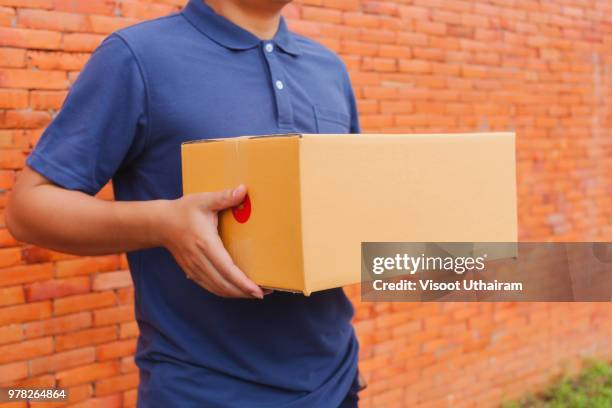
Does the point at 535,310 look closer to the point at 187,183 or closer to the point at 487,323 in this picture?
the point at 487,323

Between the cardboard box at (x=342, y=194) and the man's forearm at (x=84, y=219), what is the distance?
0.11 m

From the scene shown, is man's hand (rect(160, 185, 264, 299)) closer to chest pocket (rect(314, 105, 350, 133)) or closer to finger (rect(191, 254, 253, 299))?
finger (rect(191, 254, 253, 299))


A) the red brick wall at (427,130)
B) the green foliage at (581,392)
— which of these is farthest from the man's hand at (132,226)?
the green foliage at (581,392)

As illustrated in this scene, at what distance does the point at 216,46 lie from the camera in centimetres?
144

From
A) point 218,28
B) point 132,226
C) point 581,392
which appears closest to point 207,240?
point 132,226

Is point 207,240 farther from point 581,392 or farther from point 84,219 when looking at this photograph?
point 581,392

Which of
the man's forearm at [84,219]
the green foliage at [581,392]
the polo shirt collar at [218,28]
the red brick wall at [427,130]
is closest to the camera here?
the man's forearm at [84,219]

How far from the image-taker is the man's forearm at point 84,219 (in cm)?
123

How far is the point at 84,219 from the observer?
1249 millimetres

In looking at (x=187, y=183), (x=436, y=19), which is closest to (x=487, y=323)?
(x=436, y=19)

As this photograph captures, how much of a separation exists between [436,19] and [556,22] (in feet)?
3.53

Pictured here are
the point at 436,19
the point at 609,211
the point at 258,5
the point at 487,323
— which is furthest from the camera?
the point at 609,211

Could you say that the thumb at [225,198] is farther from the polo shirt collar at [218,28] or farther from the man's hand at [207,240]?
the polo shirt collar at [218,28]

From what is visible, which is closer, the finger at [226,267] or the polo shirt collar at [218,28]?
the finger at [226,267]
